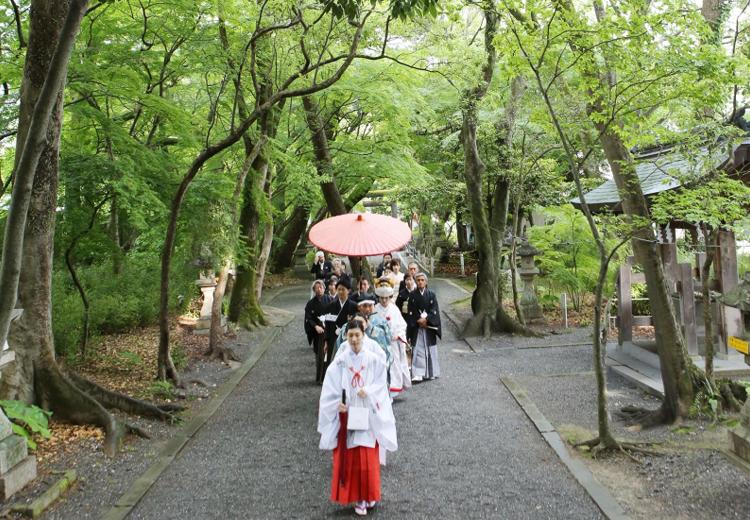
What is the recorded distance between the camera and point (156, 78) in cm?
1066

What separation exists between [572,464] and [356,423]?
2509mm

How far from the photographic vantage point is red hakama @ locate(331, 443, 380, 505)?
496cm

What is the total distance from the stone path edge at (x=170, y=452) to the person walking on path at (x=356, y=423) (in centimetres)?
191

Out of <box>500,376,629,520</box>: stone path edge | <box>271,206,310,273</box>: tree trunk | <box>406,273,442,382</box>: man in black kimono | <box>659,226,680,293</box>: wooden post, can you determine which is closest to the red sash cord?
<box>500,376,629,520</box>: stone path edge

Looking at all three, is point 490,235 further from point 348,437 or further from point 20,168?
point 20,168

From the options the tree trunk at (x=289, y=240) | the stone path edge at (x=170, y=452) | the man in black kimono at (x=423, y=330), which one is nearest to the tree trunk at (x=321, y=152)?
the man in black kimono at (x=423, y=330)

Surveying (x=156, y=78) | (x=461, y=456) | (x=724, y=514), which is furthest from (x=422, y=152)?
(x=724, y=514)

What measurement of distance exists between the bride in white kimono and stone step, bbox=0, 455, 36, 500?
4.46 m

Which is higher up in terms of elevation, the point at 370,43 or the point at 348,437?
the point at 370,43

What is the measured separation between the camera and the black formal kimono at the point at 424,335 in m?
9.79

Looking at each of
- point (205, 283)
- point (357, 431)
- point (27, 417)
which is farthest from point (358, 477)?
point (205, 283)

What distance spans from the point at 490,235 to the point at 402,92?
13.4ft

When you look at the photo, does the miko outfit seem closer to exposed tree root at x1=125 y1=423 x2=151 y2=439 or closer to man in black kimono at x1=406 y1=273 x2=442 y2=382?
exposed tree root at x1=125 y1=423 x2=151 y2=439

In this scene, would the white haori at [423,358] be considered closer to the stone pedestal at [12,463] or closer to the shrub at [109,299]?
the stone pedestal at [12,463]
